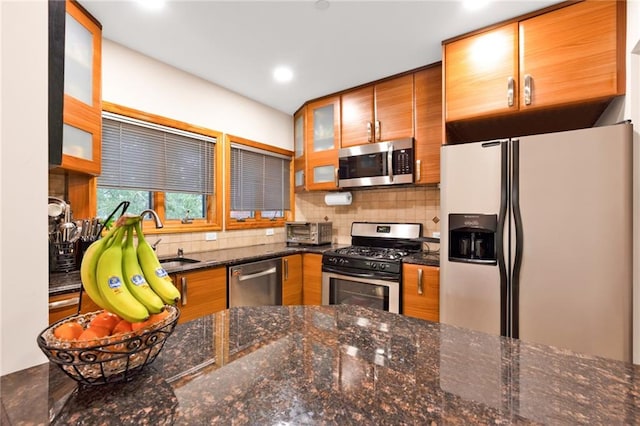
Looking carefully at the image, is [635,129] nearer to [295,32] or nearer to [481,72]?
[481,72]

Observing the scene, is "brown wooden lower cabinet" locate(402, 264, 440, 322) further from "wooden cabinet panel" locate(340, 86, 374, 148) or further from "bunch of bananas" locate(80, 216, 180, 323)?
"bunch of bananas" locate(80, 216, 180, 323)

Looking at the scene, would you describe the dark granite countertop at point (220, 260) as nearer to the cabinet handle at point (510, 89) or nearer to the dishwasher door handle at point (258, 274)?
the dishwasher door handle at point (258, 274)

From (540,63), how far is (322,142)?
1.89 meters

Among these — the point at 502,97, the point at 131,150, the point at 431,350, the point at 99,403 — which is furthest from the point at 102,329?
the point at 502,97

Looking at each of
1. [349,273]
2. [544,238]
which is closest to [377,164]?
[349,273]

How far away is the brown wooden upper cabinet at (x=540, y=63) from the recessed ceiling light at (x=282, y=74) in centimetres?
125

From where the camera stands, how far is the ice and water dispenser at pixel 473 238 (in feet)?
5.75

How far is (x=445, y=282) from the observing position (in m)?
1.91

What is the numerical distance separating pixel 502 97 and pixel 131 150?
8.78ft

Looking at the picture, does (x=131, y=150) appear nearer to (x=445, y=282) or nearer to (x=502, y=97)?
(x=445, y=282)

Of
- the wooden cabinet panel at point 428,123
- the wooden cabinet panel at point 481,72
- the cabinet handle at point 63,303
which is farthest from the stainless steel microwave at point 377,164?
the cabinet handle at point 63,303

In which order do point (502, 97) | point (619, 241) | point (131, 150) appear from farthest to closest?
point (131, 150), point (502, 97), point (619, 241)

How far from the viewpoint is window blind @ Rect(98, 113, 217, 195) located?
2094mm

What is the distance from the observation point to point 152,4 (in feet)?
5.52
